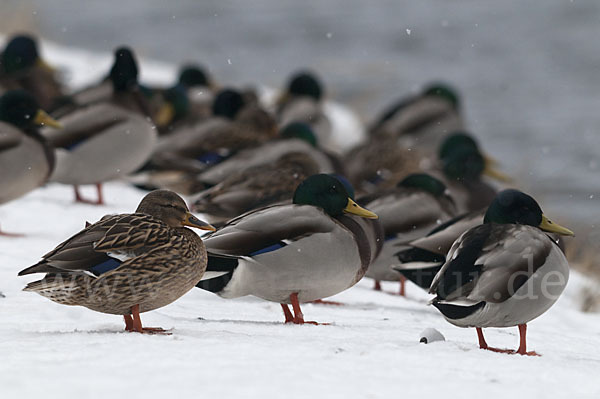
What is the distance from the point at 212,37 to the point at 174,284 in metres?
27.7

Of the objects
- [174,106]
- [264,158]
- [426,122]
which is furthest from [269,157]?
[426,122]

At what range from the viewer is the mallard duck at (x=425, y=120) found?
1433 centimetres

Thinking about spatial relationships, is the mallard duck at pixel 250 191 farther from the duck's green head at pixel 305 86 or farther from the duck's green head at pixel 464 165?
the duck's green head at pixel 305 86

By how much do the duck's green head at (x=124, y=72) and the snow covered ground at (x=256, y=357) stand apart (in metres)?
3.70

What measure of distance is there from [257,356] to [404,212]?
3.33 metres

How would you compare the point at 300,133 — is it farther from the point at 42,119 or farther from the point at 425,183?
the point at 42,119

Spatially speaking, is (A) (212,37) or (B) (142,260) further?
(A) (212,37)

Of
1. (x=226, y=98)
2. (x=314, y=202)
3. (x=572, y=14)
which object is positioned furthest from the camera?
(x=572, y=14)

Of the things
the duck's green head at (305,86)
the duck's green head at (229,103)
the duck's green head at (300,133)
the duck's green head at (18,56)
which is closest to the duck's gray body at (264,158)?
the duck's green head at (300,133)

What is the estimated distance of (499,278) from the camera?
183 inches

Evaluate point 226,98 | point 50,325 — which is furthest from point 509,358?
point 226,98

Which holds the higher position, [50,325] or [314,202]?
[314,202]

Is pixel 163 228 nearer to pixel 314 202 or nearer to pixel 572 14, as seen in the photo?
pixel 314 202

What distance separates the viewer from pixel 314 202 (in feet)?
18.3
